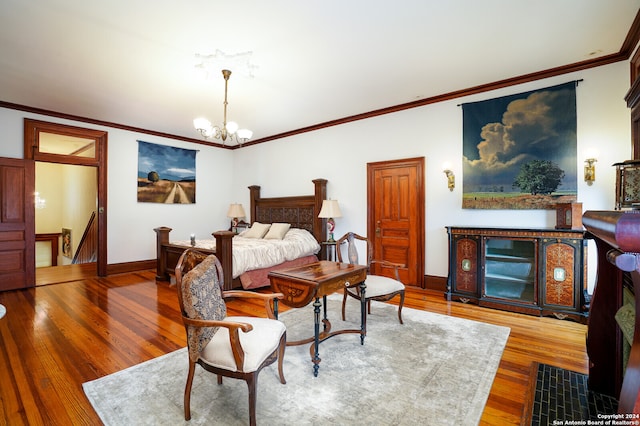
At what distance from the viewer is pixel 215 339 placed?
73.5 inches

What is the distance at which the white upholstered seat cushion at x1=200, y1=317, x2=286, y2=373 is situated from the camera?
5.56ft

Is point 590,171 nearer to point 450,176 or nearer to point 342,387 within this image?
point 450,176

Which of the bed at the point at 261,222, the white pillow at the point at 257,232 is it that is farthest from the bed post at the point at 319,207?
the white pillow at the point at 257,232

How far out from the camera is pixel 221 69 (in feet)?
11.7

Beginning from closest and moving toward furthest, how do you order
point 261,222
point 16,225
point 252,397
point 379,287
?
point 252,397, point 379,287, point 16,225, point 261,222

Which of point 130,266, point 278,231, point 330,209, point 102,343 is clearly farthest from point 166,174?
point 102,343

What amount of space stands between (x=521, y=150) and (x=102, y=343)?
5299 mm

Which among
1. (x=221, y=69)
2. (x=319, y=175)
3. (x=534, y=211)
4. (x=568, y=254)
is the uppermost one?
(x=221, y=69)

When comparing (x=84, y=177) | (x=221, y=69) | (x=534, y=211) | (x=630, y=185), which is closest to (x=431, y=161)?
(x=534, y=211)

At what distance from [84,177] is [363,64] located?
741 centimetres

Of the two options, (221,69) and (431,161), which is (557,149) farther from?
(221,69)

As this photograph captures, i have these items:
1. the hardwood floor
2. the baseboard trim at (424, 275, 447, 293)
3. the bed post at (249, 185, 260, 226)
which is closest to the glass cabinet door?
the hardwood floor

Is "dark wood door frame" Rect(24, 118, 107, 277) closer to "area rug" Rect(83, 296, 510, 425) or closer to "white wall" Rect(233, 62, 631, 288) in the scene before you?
"white wall" Rect(233, 62, 631, 288)

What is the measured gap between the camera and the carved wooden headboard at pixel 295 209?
5.87 metres
